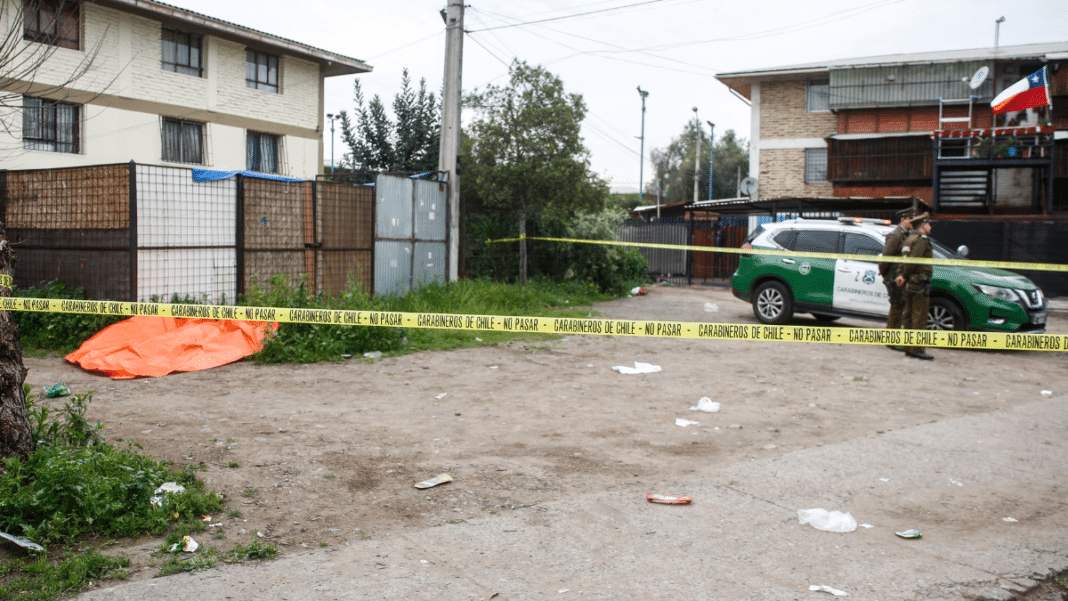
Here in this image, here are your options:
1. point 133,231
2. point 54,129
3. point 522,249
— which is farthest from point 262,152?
point 133,231

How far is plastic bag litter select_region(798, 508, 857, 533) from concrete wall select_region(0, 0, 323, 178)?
17558 millimetres

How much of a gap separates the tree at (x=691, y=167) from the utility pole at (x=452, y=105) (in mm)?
50936

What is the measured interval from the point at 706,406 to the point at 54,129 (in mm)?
18209

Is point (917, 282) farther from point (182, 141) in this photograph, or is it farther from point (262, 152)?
point (262, 152)

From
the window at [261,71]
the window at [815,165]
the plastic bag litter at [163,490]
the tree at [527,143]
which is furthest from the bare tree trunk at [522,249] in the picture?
the window at [815,165]

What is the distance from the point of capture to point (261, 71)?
2394 cm

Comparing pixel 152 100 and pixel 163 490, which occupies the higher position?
pixel 152 100

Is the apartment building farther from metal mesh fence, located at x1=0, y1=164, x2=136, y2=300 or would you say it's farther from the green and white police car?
the green and white police car

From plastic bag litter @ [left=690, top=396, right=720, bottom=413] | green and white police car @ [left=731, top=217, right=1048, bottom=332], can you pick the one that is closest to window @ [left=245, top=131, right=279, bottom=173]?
green and white police car @ [left=731, top=217, right=1048, bottom=332]

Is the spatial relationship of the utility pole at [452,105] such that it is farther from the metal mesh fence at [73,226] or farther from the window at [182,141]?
the window at [182,141]

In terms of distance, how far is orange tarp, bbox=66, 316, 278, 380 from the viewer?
25.8 feet

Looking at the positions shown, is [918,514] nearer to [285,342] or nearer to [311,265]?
[285,342]

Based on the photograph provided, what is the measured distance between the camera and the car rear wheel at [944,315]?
34.2 ft

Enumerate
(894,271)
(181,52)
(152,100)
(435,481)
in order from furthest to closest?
(181,52) < (152,100) < (894,271) < (435,481)
